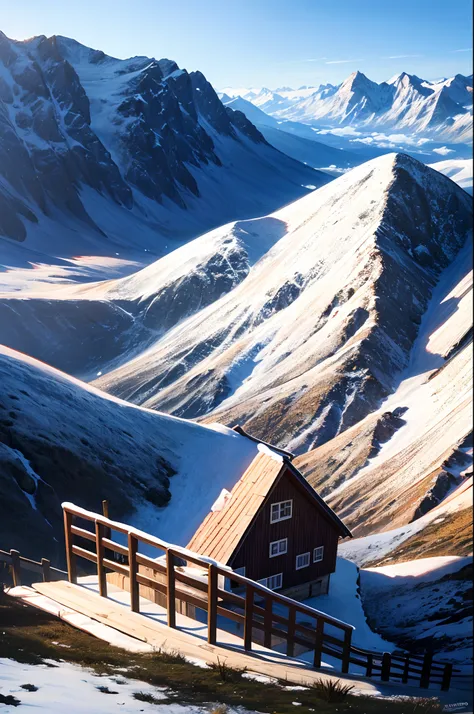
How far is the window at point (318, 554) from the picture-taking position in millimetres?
5297

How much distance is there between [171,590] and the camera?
189 inches

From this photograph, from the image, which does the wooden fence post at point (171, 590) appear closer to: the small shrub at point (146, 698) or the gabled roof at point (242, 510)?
the gabled roof at point (242, 510)

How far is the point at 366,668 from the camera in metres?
4.91

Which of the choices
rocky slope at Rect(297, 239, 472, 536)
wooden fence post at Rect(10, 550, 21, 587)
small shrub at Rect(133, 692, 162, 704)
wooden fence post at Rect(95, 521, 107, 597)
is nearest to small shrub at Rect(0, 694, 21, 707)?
small shrub at Rect(133, 692, 162, 704)

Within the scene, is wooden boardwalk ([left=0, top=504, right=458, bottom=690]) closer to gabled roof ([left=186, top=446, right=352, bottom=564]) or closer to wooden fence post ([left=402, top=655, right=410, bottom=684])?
wooden fence post ([left=402, top=655, right=410, bottom=684])

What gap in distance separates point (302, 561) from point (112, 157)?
27.8m

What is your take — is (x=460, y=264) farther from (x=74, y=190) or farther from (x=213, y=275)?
(x=74, y=190)

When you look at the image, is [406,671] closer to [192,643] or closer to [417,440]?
[192,643]

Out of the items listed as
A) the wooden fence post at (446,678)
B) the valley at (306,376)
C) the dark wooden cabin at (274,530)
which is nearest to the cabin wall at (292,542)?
the dark wooden cabin at (274,530)

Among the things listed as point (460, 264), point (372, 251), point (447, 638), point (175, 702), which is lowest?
point (175, 702)

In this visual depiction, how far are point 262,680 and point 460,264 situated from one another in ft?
18.4

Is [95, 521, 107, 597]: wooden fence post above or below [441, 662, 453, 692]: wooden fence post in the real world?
above

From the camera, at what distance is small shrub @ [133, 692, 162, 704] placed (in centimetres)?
414

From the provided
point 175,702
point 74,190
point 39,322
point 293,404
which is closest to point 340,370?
point 293,404
